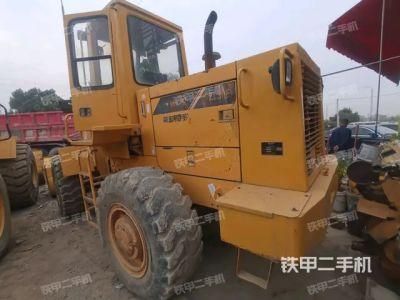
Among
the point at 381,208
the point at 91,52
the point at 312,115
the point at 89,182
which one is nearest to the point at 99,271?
the point at 89,182

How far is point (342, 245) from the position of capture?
364 cm

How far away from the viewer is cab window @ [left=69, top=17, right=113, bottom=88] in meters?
3.35

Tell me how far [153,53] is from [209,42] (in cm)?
132

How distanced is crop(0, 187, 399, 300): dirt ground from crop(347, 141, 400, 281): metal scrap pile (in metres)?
0.25

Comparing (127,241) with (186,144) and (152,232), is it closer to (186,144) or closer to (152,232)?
(152,232)

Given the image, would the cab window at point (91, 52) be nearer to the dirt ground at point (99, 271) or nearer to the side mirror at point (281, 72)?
the side mirror at point (281, 72)

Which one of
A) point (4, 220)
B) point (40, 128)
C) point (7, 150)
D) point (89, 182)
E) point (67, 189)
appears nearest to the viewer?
point (4, 220)

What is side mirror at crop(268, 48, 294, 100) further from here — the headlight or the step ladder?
the step ladder

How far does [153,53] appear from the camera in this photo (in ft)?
12.1

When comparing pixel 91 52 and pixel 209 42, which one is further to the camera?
pixel 91 52

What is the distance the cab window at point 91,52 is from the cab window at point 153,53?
12.0 inches

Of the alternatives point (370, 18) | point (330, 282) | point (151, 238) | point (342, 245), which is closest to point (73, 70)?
point (151, 238)

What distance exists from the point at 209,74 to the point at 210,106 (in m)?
0.29

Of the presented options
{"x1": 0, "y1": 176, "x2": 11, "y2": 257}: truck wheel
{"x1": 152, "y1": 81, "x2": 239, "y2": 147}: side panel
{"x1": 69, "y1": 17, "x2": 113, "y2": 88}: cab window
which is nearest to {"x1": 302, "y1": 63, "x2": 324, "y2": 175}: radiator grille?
{"x1": 152, "y1": 81, "x2": 239, "y2": 147}: side panel
